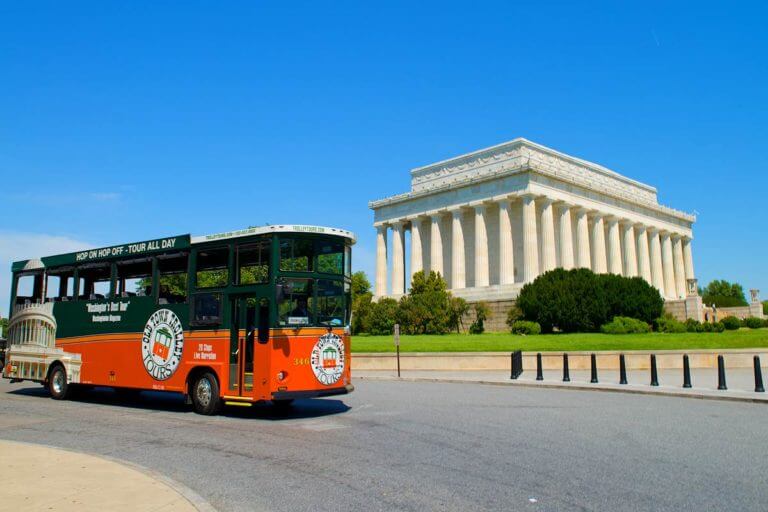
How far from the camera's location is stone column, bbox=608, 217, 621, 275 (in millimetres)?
72125

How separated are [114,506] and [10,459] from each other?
3.53m

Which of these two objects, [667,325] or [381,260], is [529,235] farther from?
[381,260]

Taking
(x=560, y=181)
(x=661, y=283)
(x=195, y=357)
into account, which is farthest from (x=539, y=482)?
(x=661, y=283)

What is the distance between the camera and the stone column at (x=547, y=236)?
6419 centimetres

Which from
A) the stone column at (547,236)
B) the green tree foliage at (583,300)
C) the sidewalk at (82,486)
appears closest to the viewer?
the sidewalk at (82,486)

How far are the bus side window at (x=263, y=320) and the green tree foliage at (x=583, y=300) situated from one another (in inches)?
1442

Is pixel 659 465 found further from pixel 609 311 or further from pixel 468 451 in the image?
pixel 609 311

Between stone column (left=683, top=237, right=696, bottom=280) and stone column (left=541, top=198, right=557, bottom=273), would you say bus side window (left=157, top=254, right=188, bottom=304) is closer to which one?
stone column (left=541, top=198, right=557, bottom=273)

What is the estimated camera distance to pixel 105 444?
10758 millimetres

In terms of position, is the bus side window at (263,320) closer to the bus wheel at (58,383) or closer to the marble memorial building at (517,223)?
the bus wheel at (58,383)

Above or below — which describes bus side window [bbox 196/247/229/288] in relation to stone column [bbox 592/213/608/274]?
below

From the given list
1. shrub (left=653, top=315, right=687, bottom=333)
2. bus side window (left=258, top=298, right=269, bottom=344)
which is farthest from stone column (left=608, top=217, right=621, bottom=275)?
bus side window (left=258, top=298, right=269, bottom=344)

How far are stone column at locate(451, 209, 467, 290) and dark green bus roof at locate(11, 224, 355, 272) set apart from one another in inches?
2074

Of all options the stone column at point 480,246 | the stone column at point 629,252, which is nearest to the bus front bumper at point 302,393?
the stone column at point 480,246
